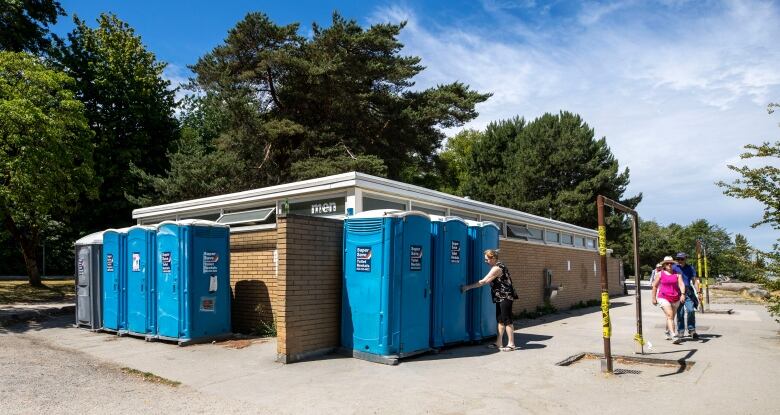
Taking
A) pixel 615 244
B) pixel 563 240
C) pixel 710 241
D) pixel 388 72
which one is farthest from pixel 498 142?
pixel 710 241

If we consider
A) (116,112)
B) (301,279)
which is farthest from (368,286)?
(116,112)

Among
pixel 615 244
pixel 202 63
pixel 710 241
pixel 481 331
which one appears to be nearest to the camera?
pixel 481 331

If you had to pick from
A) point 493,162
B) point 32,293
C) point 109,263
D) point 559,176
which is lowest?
point 32,293

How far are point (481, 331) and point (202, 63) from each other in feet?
61.2

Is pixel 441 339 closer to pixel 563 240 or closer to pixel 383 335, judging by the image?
pixel 383 335

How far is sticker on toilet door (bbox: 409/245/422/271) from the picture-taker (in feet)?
27.3

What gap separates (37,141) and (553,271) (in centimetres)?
1558

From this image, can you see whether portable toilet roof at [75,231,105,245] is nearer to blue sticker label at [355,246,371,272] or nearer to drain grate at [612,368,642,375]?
blue sticker label at [355,246,371,272]

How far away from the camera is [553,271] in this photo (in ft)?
55.9

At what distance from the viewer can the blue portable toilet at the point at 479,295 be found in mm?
9703

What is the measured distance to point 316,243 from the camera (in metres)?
8.46

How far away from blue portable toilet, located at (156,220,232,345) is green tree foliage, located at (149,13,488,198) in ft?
39.0

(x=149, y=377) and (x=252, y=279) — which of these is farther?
(x=252, y=279)

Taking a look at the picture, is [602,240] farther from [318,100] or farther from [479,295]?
[318,100]
